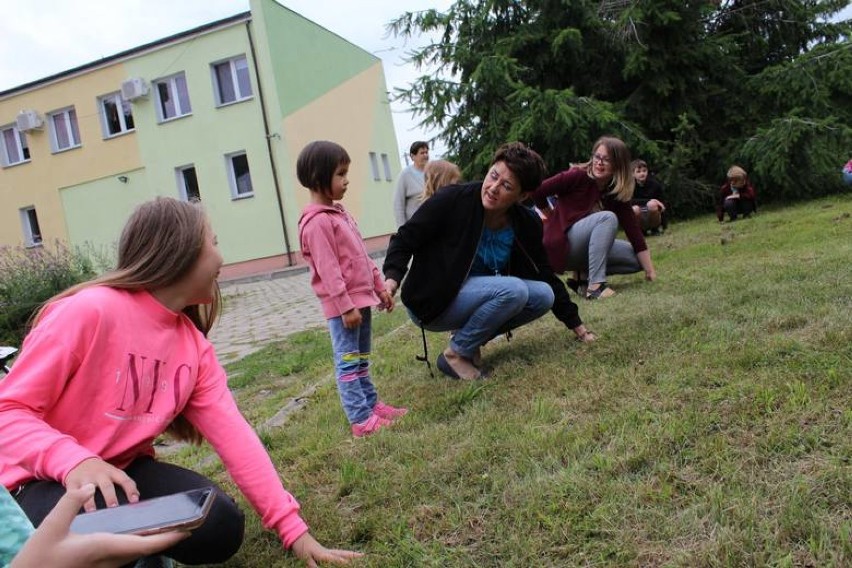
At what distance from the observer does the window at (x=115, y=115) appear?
18406mm

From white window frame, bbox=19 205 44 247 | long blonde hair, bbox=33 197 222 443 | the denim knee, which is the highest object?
white window frame, bbox=19 205 44 247

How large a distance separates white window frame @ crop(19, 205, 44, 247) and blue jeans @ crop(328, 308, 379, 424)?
20423 mm

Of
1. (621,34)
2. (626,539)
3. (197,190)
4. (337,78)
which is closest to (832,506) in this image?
(626,539)

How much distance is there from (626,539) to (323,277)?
5.85ft

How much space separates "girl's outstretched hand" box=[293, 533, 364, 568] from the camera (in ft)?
6.12

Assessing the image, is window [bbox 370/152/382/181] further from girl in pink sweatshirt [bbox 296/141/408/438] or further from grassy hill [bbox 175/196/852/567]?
girl in pink sweatshirt [bbox 296/141/408/438]

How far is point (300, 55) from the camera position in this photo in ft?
59.7

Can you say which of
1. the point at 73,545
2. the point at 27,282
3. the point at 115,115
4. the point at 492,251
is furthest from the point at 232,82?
the point at 73,545

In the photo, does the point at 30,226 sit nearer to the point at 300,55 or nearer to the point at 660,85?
the point at 300,55

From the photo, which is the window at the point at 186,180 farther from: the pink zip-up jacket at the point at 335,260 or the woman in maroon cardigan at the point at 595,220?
the pink zip-up jacket at the point at 335,260

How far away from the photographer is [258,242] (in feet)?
57.6

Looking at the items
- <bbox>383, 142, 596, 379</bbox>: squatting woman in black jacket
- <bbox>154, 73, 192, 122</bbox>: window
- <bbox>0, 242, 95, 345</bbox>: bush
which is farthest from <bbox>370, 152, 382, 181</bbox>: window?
<bbox>383, 142, 596, 379</bbox>: squatting woman in black jacket

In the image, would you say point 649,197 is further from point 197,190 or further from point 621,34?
point 197,190

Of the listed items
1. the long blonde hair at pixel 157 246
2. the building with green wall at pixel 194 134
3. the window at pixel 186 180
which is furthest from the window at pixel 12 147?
the long blonde hair at pixel 157 246
